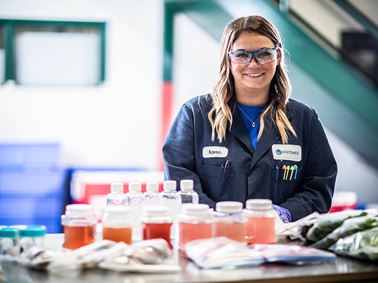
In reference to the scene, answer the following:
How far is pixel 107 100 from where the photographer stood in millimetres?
5531

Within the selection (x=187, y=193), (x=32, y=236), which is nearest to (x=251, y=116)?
(x=187, y=193)

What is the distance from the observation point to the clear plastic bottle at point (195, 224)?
1.85m

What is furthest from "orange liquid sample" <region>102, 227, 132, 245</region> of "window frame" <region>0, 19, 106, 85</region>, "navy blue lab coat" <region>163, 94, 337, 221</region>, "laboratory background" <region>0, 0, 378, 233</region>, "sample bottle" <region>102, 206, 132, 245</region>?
"window frame" <region>0, 19, 106, 85</region>

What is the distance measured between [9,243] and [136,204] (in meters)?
0.45

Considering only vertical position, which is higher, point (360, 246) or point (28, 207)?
point (360, 246)

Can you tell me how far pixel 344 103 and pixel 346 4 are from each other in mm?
795

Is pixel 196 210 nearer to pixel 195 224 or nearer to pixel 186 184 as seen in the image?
pixel 195 224

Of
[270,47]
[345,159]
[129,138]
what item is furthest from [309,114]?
[345,159]

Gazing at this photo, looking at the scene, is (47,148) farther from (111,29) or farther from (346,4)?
(346,4)

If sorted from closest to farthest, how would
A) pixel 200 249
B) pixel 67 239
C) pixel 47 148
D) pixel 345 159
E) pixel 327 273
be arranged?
pixel 327 273
pixel 200 249
pixel 67 239
pixel 47 148
pixel 345 159

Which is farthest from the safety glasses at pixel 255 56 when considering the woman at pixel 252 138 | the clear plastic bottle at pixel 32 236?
the clear plastic bottle at pixel 32 236

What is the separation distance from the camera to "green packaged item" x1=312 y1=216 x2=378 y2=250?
6.17ft

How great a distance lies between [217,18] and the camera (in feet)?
17.0

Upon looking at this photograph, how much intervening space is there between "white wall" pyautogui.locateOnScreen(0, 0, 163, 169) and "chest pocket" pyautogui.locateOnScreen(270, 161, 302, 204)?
→ 305cm
